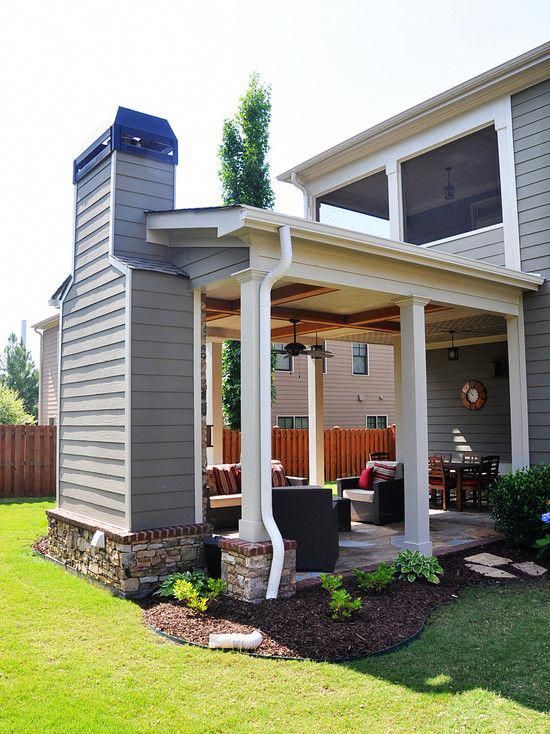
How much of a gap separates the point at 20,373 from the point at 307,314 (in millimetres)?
29349

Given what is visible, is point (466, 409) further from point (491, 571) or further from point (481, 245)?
point (491, 571)

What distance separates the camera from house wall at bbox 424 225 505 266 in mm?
8742

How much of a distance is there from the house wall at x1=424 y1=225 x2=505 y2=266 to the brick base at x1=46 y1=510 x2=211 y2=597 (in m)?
5.58

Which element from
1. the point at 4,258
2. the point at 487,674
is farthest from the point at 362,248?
the point at 4,258

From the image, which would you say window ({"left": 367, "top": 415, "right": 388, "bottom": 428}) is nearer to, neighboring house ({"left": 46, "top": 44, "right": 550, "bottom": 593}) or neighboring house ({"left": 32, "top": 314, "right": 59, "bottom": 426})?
neighboring house ({"left": 32, "top": 314, "right": 59, "bottom": 426})

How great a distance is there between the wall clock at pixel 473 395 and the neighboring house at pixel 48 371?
44.7ft

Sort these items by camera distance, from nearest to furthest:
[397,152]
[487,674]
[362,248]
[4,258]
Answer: [487,674], [362,248], [397,152], [4,258]

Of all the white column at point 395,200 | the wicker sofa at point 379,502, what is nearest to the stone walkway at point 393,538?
the wicker sofa at point 379,502

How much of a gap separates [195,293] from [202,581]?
9.14ft

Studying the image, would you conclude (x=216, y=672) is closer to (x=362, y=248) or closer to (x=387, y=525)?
(x=362, y=248)

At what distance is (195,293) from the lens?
635 cm

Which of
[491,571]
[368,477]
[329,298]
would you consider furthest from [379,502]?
[329,298]

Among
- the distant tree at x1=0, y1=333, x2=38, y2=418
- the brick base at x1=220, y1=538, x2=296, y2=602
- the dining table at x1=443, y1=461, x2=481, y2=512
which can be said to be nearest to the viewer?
the brick base at x1=220, y1=538, x2=296, y2=602

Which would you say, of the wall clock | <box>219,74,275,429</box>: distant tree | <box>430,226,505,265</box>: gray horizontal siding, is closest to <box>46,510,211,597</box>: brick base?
<box>430,226,505,265</box>: gray horizontal siding
